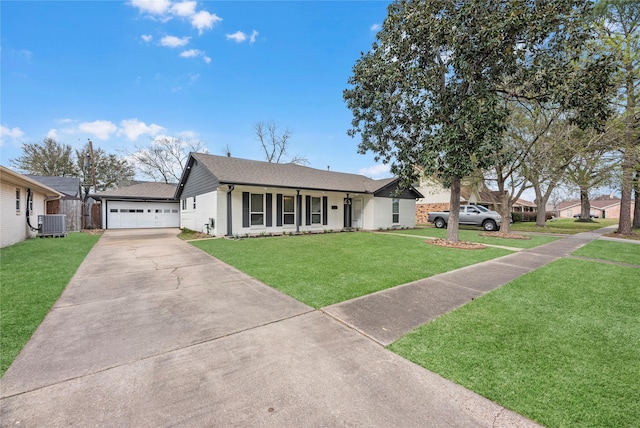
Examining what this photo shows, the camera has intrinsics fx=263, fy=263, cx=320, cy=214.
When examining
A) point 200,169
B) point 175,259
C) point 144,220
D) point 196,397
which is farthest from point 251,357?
point 144,220

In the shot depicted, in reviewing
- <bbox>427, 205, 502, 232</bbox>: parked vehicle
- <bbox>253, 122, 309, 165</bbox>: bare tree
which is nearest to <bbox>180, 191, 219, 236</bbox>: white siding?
<bbox>253, 122, 309, 165</bbox>: bare tree

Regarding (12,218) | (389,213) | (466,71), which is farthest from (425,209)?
(12,218)

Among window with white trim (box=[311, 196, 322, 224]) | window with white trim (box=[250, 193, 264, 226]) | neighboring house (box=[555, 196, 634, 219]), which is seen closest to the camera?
window with white trim (box=[250, 193, 264, 226])

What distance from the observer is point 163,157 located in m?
30.9

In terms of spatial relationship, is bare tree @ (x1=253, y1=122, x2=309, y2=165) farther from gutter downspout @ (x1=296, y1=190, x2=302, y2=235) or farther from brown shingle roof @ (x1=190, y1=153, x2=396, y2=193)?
gutter downspout @ (x1=296, y1=190, x2=302, y2=235)

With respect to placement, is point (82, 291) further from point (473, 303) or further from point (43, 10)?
point (43, 10)

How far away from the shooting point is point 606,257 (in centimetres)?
831

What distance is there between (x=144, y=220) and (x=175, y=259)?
599 inches

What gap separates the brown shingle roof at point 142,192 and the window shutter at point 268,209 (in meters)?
10.7

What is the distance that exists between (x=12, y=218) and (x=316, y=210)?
43.0ft

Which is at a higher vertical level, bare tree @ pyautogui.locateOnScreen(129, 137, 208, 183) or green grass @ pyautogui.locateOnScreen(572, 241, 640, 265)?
bare tree @ pyautogui.locateOnScreen(129, 137, 208, 183)

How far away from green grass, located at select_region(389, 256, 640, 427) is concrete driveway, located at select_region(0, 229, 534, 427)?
289 mm

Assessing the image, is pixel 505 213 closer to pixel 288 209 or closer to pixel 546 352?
pixel 288 209

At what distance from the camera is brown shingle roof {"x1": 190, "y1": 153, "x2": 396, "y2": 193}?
511 inches
